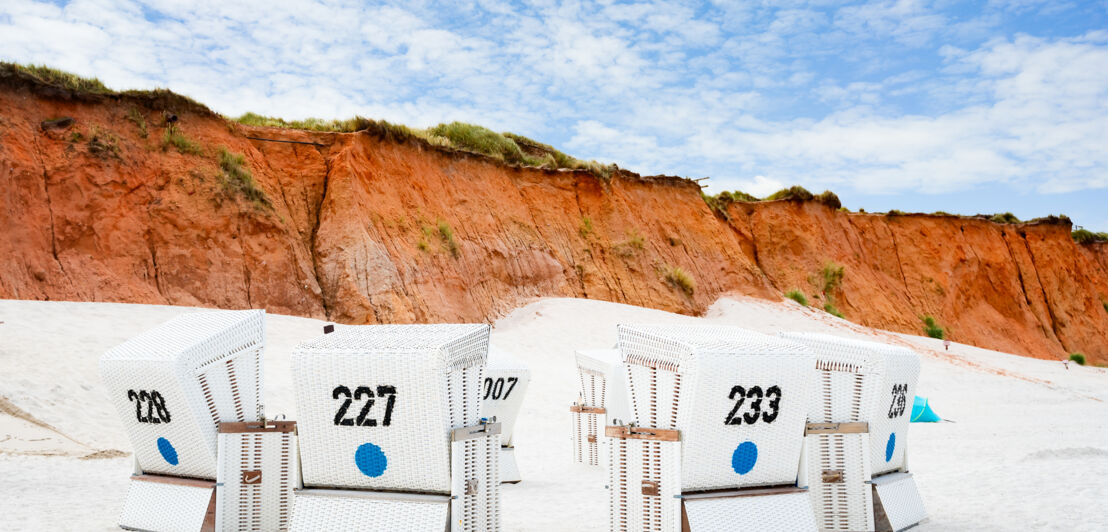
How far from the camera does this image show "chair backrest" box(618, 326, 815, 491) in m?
4.74

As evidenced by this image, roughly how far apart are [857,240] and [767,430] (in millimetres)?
38372

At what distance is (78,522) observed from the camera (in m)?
6.34

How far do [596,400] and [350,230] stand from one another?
42.9 ft

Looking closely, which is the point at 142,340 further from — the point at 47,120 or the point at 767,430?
the point at 47,120

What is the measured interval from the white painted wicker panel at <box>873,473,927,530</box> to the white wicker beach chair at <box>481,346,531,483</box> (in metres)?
4.17

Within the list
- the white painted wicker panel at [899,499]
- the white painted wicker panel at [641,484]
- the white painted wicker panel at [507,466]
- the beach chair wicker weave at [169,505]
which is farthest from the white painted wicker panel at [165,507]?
the white painted wicker panel at [899,499]

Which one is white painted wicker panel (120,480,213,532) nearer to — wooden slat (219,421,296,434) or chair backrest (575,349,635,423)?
wooden slat (219,421,296,434)

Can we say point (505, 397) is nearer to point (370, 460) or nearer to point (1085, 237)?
point (370, 460)

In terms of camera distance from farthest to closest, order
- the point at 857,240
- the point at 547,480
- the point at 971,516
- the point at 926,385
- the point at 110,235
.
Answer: the point at 857,240 → the point at 926,385 → the point at 110,235 → the point at 547,480 → the point at 971,516

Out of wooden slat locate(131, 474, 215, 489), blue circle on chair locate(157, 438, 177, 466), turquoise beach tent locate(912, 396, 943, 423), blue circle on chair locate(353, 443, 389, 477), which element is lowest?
wooden slat locate(131, 474, 215, 489)

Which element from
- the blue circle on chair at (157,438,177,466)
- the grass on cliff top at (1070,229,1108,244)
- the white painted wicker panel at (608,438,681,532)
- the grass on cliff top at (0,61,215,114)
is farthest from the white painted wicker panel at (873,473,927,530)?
the grass on cliff top at (1070,229,1108,244)

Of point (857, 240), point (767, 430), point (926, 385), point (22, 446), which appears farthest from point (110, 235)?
point (857, 240)

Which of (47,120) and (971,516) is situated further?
(47,120)

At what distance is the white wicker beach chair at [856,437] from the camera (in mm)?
6102
